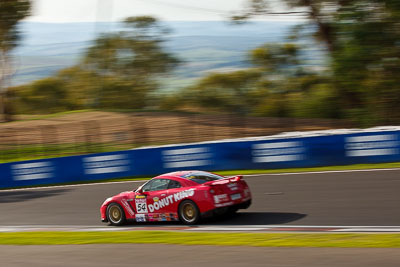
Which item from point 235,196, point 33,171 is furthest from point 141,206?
point 33,171

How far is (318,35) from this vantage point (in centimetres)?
3778

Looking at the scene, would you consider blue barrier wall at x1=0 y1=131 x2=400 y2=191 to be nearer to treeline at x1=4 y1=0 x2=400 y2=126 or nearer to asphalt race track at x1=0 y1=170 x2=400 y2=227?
asphalt race track at x1=0 y1=170 x2=400 y2=227

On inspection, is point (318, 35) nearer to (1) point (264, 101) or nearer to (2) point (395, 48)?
(2) point (395, 48)

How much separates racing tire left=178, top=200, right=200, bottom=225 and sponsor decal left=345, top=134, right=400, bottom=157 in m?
8.91

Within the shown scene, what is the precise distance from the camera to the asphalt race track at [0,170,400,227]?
12.6 meters

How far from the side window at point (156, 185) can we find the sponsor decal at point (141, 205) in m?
0.27

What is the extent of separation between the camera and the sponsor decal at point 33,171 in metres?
24.5

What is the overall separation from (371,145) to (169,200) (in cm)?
922

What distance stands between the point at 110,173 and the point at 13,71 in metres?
29.7

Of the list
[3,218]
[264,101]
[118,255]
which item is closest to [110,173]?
[3,218]

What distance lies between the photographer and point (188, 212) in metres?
13.0

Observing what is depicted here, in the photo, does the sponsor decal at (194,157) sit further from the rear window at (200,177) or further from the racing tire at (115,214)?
the rear window at (200,177)

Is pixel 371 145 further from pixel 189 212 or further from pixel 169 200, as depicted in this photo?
pixel 169 200

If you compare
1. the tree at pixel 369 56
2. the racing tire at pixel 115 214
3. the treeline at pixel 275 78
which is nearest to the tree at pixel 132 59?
the treeline at pixel 275 78
